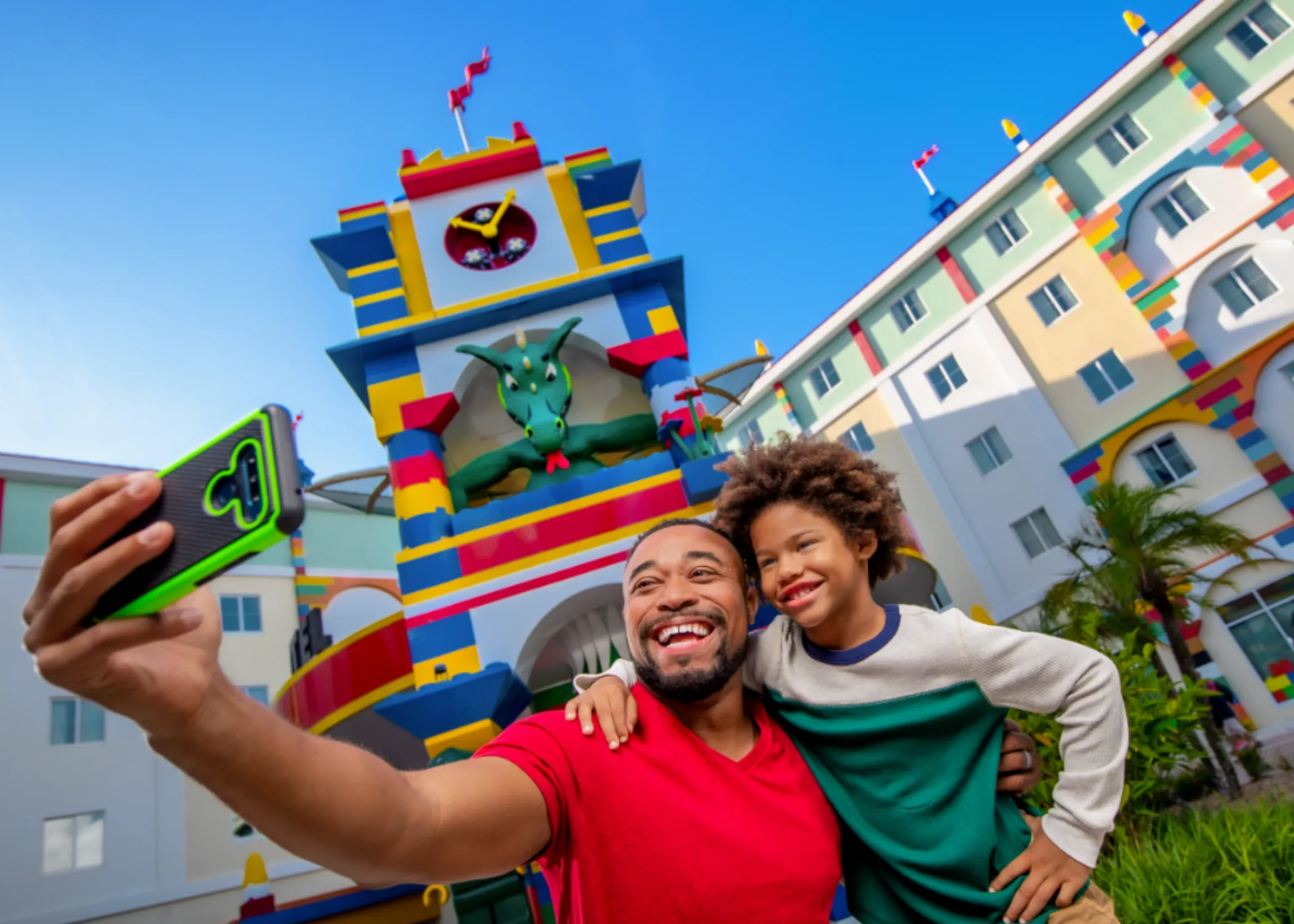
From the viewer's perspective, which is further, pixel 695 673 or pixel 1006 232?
pixel 1006 232

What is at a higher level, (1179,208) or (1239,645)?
(1179,208)

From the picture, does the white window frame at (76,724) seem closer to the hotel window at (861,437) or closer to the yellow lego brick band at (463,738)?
the yellow lego brick band at (463,738)

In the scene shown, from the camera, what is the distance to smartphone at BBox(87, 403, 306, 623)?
0.89 meters

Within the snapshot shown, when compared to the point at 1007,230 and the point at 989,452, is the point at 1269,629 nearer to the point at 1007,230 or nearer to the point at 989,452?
the point at 989,452

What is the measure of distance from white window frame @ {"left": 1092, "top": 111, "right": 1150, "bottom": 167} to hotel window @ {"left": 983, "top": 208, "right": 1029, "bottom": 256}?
1.89 m

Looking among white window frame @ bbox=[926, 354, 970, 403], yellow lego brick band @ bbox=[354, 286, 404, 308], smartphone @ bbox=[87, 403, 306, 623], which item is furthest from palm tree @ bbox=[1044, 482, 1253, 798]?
smartphone @ bbox=[87, 403, 306, 623]

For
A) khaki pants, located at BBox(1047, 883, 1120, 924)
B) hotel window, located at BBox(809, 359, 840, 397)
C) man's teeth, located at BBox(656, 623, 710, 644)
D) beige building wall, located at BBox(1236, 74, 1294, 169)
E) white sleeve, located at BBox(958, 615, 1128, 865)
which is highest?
hotel window, located at BBox(809, 359, 840, 397)

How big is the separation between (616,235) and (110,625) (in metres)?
7.44

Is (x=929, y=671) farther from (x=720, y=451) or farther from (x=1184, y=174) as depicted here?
(x=1184, y=174)

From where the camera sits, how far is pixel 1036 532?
15.1 meters

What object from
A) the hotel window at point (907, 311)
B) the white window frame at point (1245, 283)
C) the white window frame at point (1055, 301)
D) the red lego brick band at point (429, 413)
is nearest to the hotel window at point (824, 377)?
the hotel window at point (907, 311)

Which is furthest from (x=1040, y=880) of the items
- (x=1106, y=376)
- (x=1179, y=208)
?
(x=1179, y=208)

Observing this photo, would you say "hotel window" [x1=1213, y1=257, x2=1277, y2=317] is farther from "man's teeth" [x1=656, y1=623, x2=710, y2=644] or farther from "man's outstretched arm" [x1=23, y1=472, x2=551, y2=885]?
"man's outstretched arm" [x1=23, y1=472, x2=551, y2=885]

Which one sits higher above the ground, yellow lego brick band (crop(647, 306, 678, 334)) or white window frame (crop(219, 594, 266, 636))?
white window frame (crop(219, 594, 266, 636))
